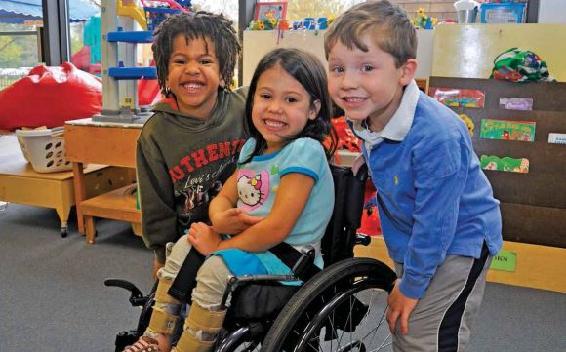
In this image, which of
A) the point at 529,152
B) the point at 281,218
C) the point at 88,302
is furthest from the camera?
the point at 529,152

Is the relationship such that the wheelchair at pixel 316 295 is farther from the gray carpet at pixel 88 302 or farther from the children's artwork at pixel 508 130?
the children's artwork at pixel 508 130

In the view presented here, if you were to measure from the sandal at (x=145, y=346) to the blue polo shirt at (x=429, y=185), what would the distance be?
1.72 feet

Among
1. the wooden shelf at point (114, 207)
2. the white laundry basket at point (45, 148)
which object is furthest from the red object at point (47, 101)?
the wooden shelf at point (114, 207)

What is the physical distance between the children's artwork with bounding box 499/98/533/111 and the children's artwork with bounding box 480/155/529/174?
198mm

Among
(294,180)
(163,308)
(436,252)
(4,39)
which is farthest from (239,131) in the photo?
(4,39)

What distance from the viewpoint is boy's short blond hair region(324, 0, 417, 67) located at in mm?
916

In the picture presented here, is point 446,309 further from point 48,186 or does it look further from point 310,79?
point 48,186

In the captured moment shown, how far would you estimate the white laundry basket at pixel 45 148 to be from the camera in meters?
2.58

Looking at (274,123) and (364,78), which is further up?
(364,78)

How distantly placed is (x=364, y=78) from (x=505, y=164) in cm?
137

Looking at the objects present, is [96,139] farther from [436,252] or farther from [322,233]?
[436,252]

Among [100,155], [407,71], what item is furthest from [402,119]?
[100,155]

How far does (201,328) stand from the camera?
99cm

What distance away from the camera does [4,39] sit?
4.18m
